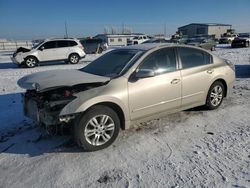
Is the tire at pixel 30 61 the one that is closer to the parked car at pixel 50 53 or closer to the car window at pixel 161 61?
Result: the parked car at pixel 50 53

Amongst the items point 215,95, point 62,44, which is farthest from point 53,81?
point 62,44

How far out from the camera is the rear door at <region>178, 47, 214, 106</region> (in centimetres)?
521

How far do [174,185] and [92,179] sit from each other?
1047mm

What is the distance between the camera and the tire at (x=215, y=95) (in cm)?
581

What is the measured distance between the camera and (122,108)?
172 inches

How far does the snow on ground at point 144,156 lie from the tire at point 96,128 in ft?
0.46

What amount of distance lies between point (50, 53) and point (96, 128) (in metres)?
14.1

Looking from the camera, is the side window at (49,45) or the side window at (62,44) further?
the side window at (62,44)

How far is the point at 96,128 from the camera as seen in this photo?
417 cm

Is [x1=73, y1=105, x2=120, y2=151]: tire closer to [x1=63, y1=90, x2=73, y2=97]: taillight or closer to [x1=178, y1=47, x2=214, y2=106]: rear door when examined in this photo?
[x1=63, y1=90, x2=73, y2=97]: taillight

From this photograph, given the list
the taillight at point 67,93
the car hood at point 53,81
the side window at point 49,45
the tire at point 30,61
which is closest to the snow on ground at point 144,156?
the taillight at point 67,93

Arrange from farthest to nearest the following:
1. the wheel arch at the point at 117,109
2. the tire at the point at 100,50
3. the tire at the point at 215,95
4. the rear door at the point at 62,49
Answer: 1. the tire at the point at 100,50
2. the rear door at the point at 62,49
3. the tire at the point at 215,95
4. the wheel arch at the point at 117,109

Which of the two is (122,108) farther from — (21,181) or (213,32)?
(213,32)

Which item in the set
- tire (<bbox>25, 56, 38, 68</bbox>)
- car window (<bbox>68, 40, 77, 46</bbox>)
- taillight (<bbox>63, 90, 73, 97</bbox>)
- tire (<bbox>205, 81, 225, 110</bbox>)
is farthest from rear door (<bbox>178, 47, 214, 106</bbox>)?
car window (<bbox>68, 40, 77, 46</bbox>)
